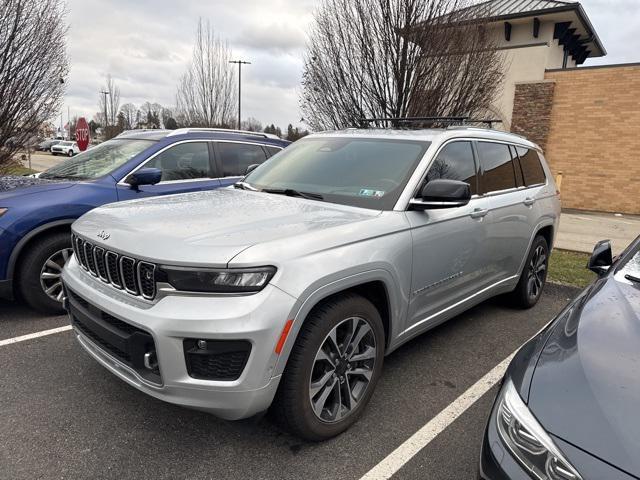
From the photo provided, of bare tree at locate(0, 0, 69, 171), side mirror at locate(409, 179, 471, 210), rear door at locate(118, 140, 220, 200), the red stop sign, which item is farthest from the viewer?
the red stop sign

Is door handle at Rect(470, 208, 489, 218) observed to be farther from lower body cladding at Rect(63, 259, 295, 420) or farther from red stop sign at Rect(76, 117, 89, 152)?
red stop sign at Rect(76, 117, 89, 152)

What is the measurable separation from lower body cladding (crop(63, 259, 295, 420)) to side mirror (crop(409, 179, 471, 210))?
48.9 inches

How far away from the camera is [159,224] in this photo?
8.32ft

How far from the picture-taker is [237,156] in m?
5.62

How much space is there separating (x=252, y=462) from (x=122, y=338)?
927mm

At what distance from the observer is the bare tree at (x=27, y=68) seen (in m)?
7.15

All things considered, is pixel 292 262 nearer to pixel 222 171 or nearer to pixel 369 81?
pixel 222 171

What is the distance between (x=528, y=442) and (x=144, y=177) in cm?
395

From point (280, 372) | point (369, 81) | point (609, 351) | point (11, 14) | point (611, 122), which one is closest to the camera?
point (609, 351)

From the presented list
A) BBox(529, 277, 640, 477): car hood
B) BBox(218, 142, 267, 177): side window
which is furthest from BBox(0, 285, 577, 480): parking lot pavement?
BBox(218, 142, 267, 177): side window

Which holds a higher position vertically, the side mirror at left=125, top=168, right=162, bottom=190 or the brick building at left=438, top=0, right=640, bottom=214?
the brick building at left=438, top=0, right=640, bottom=214

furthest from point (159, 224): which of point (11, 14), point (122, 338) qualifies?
point (11, 14)

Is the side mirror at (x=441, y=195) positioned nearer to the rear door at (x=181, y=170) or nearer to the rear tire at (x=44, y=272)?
the rear door at (x=181, y=170)

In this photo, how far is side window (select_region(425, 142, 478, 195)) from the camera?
3330mm
